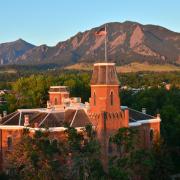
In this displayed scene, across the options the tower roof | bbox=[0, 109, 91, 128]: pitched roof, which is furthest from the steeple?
bbox=[0, 109, 91, 128]: pitched roof

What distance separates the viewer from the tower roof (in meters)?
45.6


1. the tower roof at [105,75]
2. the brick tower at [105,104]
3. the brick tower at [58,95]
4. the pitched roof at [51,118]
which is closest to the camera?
the brick tower at [105,104]

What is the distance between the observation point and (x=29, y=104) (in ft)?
247

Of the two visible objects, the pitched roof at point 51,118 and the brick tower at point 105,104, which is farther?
the pitched roof at point 51,118

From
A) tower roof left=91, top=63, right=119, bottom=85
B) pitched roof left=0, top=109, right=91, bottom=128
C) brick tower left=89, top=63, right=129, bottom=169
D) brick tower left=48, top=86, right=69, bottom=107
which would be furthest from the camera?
brick tower left=48, top=86, right=69, bottom=107

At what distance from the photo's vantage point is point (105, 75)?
45.7 m

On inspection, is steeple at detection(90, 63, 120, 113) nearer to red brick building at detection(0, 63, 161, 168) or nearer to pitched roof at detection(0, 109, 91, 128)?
red brick building at detection(0, 63, 161, 168)

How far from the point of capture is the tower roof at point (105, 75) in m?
45.6

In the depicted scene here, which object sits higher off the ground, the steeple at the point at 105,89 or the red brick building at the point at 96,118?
the steeple at the point at 105,89

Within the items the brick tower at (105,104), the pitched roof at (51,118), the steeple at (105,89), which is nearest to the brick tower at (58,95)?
the pitched roof at (51,118)

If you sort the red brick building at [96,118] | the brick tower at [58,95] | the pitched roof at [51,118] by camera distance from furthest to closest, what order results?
the brick tower at [58,95], the pitched roof at [51,118], the red brick building at [96,118]

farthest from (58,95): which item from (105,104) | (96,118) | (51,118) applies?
(105,104)

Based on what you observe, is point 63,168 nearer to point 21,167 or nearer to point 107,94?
point 21,167

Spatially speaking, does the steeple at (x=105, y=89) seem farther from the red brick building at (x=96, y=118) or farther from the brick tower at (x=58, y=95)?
the brick tower at (x=58, y=95)
